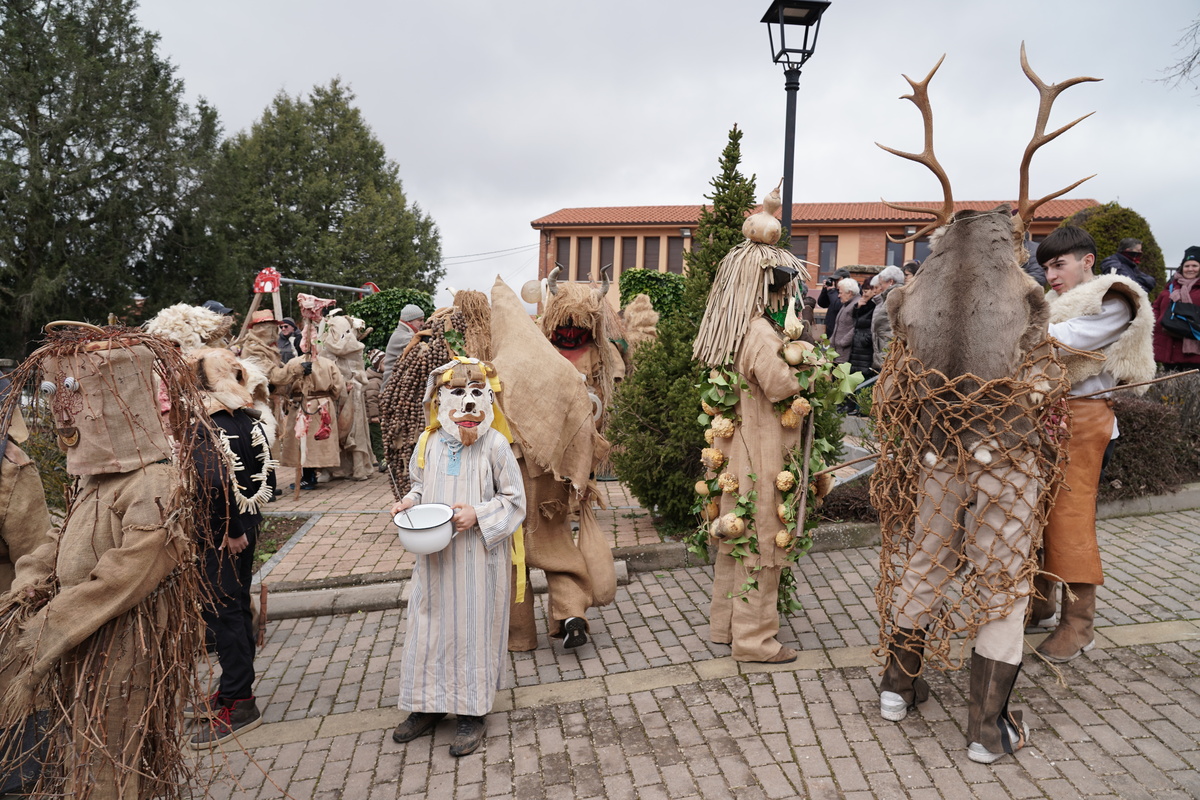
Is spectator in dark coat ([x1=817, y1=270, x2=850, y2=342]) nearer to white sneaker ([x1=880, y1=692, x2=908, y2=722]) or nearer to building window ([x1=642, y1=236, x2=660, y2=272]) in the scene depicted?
white sneaker ([x1=880, y1=692, x2=908, y2=722])

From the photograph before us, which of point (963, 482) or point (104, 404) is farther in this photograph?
point (963, 482)

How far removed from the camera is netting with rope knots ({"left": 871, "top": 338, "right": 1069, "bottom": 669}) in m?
3.27

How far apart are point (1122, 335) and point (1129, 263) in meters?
4.25

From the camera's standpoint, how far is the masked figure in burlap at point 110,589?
2691mm

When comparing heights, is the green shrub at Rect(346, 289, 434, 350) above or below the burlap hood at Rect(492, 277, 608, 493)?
above

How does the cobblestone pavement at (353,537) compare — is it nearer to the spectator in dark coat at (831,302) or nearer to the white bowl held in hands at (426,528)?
the white bowl held in hands at (426,528)

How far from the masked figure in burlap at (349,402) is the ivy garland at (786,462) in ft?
21.9

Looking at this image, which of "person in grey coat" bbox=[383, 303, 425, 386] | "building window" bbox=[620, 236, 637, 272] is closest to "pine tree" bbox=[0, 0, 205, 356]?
"building window" bbox=[620, 236, 637, 272]

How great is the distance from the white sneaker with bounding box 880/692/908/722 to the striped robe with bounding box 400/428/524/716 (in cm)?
190

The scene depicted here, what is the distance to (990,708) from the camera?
3.35 m

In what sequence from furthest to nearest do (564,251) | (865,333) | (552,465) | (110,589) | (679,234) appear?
(564,251) < (679,234) < (865,333) < (552,465) < (110,589)

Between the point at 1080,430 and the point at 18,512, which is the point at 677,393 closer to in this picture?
the point at 1080,430

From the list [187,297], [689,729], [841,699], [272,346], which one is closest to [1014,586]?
[841,699]

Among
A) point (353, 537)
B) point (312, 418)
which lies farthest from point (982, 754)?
point (312, 418)
